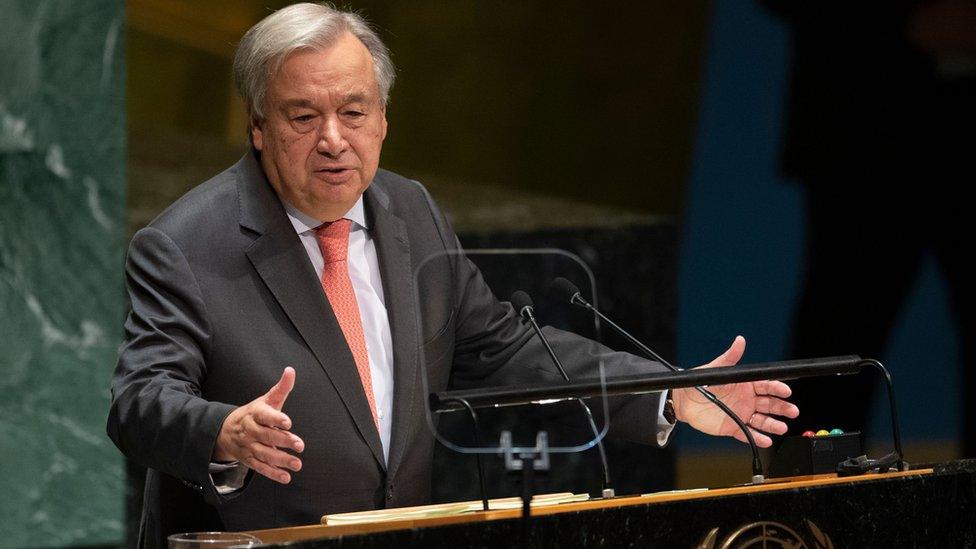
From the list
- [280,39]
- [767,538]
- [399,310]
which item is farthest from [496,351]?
[767,538]

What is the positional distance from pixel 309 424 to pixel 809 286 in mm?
2564

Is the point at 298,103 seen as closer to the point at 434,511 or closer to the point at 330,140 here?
the point at 330,140

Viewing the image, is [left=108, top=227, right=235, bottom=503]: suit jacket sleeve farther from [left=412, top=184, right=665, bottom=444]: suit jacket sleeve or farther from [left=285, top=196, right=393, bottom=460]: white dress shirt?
[left=412, top=184, right=665, bottom=444]: suit jacket sleeve

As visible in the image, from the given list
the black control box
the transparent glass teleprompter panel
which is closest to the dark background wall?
the transparent glass teleprompter panel

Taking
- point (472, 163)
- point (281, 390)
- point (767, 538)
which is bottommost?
point (767, 538)

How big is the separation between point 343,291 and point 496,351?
1.20 feet

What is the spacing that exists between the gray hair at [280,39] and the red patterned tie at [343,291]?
0.83ft

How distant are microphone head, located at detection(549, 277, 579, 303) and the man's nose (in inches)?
19.7

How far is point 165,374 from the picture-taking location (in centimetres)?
217

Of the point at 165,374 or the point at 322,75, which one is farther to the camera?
the point at 322,75

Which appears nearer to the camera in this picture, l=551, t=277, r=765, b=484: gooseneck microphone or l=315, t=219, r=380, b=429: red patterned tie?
l=551, t=277, r=765, b=484: gooseneck microphone

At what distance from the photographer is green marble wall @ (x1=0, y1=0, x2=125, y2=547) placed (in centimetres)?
364

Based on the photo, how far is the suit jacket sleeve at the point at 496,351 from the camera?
236 centimetres

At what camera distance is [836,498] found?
194cm
